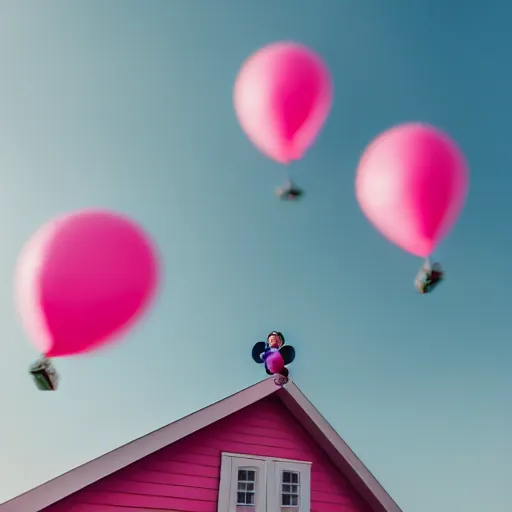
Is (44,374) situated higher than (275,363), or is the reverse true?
(275,363)

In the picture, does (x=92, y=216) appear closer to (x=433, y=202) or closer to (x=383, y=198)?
(x=383, y=198)

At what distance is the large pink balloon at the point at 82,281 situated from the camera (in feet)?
13.8

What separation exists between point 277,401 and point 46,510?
166 inches

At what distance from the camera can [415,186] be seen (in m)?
5.01

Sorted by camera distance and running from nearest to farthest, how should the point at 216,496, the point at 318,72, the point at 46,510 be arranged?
the point at 318,72 < the point at 46,510 < the point at 216,496

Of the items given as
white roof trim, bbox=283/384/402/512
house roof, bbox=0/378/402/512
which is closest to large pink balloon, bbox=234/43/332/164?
house roof, bbox=0/378/402/512

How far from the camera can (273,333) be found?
9484 millimetres

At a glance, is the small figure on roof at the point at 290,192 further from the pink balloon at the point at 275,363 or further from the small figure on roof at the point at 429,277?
the pink balloon at the point at 275,363

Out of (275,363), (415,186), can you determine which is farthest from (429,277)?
(275,363)

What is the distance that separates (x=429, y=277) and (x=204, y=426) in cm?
474

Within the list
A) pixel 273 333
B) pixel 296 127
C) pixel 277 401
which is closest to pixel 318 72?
pixel 296 127

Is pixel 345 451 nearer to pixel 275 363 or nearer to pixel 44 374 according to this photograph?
pixel 275 363

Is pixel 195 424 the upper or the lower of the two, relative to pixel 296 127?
lower

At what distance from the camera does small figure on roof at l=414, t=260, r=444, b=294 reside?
5031 mm
